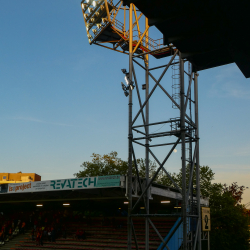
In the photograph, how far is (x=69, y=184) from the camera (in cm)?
2083

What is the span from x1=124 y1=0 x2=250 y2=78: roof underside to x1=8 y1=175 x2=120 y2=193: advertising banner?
1132cm

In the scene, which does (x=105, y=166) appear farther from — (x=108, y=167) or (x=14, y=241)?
(x=14, y=241)

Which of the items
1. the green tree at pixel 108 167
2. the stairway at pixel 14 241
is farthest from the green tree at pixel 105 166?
the stairway at pixel 14 241

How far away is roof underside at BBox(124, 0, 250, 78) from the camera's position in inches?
248

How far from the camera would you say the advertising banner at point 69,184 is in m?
18.9

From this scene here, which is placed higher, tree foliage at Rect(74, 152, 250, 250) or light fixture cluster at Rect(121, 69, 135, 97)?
light fixture cluster at Rect(121, 69, 135, 97)

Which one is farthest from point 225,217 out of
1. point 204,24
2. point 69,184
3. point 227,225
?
point 204,24

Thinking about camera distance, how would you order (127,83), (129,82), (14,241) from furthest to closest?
1. (14,241)
2. (127,83)
3. (129,82)

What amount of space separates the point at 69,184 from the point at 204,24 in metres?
16.0

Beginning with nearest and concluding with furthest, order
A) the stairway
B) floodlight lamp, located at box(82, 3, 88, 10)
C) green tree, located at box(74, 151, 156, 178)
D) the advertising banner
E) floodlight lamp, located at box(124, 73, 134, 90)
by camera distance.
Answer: floodlight lamp, located at box(124, 73, 134, 90) < the advertising banner < floodlight lamp, located at box(82, 3, 88, 10) < the stairway < green tree, located at box(74, 151, 156, 178)

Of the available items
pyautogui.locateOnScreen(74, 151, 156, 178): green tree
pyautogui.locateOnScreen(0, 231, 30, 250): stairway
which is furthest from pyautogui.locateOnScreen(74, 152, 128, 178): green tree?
pyautogui.locateOnScreen(0, 231, 30, 250): stairway

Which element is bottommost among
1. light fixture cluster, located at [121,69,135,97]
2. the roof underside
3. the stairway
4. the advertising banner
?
the stairway

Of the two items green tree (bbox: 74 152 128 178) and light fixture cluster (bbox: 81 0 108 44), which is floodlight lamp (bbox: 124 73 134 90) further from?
green tree (bbox: 74 152 128 178)

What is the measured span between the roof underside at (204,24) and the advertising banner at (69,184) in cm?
1132
